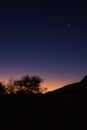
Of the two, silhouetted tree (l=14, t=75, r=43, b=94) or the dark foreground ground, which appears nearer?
the dark foreground ground

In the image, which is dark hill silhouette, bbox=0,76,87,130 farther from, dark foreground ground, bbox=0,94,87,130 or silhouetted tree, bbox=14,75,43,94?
silhouetted tree, bbox=14,75,43,94

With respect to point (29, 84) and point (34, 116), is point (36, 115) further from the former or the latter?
point (29, 84)

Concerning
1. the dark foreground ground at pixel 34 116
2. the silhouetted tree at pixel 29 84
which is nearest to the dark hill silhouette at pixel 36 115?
the dark foreground ground at pixel 34 116

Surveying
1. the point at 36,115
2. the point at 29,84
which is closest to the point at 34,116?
the point at 36,115

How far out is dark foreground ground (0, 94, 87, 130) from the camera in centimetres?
1995

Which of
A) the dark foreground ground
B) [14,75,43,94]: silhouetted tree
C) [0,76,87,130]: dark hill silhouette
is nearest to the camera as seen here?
the dark foreground ground

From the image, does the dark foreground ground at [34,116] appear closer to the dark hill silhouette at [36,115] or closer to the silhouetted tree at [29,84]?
the dark hill silhouette at [36,115]

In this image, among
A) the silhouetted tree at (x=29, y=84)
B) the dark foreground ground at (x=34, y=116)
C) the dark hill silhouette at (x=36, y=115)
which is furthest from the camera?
the silhouetted tree at (x=29, y=84)

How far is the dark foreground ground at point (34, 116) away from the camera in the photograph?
65.5 ft

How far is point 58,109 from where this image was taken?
79.8ft

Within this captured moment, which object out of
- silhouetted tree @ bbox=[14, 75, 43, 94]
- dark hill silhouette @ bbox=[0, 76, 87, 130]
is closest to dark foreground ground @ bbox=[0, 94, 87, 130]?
dark hill silhouette @ bbox=[0, 76, 87, 130]

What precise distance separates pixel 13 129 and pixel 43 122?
294 cm

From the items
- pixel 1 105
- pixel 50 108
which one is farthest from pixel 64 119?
pixel 1 105

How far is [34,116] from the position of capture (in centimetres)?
2155
